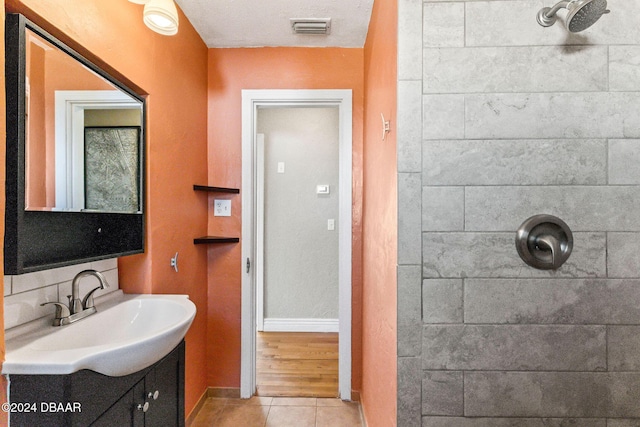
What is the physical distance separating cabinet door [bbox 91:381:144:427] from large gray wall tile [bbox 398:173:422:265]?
101cm

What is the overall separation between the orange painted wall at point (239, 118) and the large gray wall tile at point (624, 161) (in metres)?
1.32

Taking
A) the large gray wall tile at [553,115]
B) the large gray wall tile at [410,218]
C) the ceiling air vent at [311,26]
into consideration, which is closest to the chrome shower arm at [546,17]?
the large gray wall tile at [553,115]

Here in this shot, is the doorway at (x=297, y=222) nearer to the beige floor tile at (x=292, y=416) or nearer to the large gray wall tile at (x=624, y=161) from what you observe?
the beige floor tile at (x=292, y=416)

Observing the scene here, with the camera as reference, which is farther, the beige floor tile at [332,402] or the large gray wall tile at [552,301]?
the beige floor tile at [332,402]

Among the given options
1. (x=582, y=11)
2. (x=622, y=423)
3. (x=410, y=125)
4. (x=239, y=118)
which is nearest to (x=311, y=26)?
(x=239, y=118)

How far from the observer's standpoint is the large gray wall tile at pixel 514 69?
44.7 inches

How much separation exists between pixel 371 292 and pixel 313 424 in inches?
36.9

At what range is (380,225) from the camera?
1520 mm

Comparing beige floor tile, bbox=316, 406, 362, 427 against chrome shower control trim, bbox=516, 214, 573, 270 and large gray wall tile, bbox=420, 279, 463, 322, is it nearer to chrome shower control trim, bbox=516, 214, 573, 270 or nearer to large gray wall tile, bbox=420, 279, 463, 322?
large gray wall tile, bbox=420, 279, 463, 322

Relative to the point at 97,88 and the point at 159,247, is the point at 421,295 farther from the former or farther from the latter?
the point at 97,88

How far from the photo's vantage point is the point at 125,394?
1.05 meters

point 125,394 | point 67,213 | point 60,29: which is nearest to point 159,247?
point 67,213

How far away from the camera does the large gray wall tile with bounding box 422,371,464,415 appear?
1.13 m

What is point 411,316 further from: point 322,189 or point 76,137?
point 322,189
